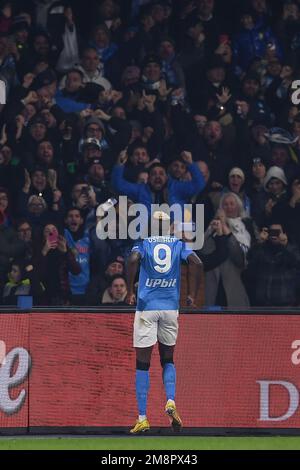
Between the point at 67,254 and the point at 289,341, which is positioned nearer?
the point at 289,341

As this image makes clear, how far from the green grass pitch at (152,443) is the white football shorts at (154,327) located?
90cm

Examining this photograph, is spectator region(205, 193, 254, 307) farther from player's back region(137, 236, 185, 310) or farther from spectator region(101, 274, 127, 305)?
player's back region(137, 236, 185, 310)

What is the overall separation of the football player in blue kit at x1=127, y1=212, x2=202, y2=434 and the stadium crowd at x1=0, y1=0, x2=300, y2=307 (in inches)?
90.2

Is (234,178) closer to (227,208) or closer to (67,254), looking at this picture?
(227,208)

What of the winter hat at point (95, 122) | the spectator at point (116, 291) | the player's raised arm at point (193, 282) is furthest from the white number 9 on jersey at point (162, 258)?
the winter hat at point (95, 122)

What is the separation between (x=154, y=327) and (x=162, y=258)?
665 millimetres

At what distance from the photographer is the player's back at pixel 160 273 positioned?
1314 cm

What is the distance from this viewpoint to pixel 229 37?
19094 mm

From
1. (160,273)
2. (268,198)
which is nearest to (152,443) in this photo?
(160,273)

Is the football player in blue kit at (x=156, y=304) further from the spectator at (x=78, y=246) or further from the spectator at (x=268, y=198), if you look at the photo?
the spectator at (x=268, y=198)

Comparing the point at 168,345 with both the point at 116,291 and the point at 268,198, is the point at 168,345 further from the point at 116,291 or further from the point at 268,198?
the point at 268,198
